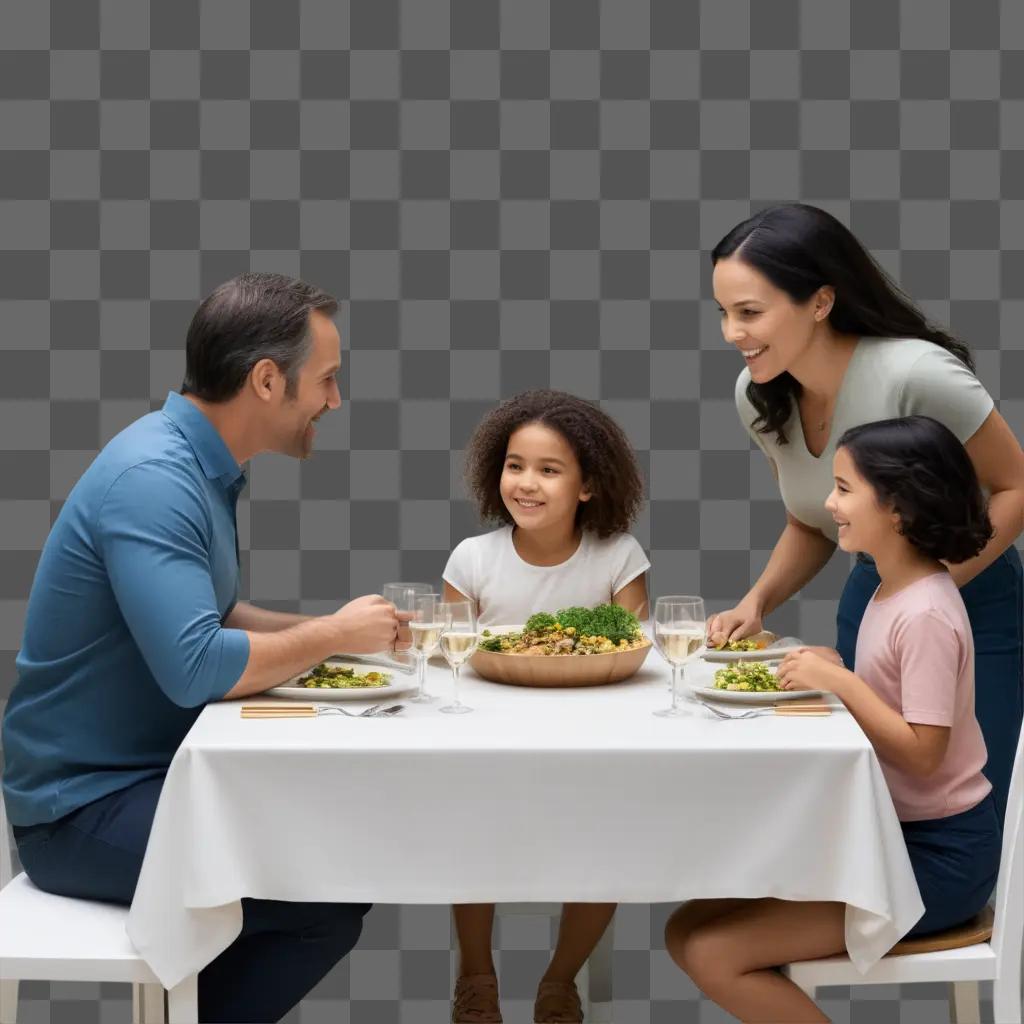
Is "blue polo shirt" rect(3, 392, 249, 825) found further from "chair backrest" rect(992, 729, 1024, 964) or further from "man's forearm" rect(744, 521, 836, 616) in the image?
"chair backrest" rect(992, 729, 1024, 964)

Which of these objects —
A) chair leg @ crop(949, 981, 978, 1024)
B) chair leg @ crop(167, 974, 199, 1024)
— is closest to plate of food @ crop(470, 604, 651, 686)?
chair leg @ crop(167, 974, 199, 1024)

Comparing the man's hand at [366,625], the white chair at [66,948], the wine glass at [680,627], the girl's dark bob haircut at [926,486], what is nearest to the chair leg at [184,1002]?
the white chair at [66,948]

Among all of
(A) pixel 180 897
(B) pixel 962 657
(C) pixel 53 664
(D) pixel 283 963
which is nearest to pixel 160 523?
(C) pixel 53 664

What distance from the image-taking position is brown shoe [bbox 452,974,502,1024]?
4.55 meters

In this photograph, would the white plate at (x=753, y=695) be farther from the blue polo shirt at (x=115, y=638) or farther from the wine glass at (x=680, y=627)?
the blue polo shirt at (x=115, y=638)

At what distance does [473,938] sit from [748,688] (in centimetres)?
127

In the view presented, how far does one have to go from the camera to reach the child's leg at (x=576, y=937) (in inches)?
181

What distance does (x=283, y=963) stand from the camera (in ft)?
12.5

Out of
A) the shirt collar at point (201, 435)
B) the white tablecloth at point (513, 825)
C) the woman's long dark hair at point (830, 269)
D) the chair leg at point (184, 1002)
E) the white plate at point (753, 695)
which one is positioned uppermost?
the woman's long dark hair at point (830, 269)

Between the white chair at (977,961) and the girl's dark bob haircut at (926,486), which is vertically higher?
the girl's dark bob haircut at (926,486)

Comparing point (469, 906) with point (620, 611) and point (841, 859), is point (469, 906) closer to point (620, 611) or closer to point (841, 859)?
point (620, 611)

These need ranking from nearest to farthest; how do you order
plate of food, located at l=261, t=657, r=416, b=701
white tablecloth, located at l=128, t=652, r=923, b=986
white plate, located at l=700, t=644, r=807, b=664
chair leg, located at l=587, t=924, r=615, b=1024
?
white tablecloth, located at l=128, t=652, r=923, b=986, plate of food, located at l=261, t=657, r=416, b=701, white plate, located at l=700, t=644, r=807, b=664, chair leg, located at l=587, t=924, r=615, b=1024

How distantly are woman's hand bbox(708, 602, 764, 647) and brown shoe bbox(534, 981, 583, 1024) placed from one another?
3.50ft

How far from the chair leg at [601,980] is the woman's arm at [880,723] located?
140 centimetres
